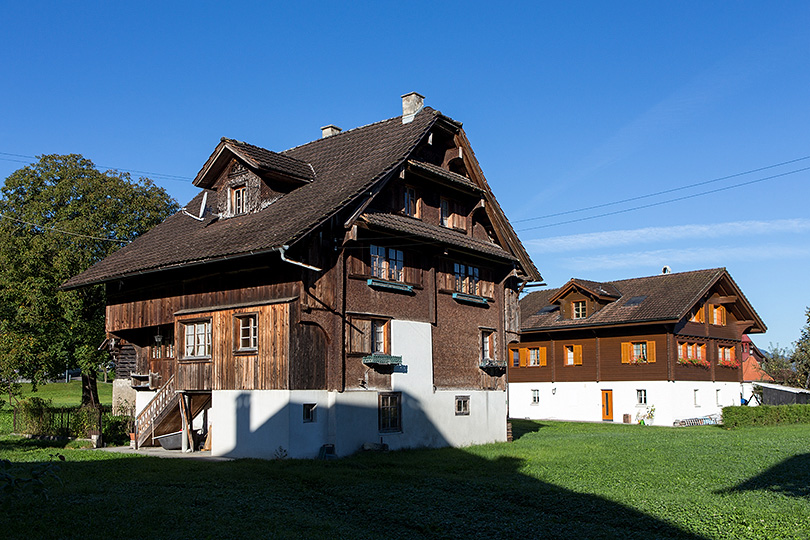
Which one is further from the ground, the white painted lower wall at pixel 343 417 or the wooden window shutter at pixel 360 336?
the wooden window shutter at pixel 360 336

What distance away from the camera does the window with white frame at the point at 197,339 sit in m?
23.8

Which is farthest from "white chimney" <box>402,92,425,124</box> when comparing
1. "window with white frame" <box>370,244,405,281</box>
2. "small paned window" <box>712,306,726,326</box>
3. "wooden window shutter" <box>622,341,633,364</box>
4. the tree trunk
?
"small paned window" <box>712,306,726,326</box>

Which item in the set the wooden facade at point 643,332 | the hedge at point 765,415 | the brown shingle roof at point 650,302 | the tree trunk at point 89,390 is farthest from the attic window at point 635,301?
the tree trunk at point 89,390

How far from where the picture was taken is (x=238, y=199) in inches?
1000

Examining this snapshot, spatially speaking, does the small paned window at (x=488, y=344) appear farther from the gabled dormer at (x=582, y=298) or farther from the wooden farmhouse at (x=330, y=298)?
the gabled dormer at (x=582, y=298)

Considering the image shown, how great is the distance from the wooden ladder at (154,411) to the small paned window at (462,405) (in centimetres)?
956

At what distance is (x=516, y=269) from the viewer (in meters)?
30.5

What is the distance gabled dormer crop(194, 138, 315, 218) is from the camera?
24.2m

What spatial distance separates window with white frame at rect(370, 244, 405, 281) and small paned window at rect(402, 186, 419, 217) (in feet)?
5.53

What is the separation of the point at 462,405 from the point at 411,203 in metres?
7.39

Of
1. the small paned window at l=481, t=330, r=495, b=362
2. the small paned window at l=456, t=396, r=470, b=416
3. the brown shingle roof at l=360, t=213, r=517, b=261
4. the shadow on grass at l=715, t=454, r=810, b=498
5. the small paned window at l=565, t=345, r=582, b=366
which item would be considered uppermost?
the brown shingle roof at l=360, t=213, r=517, b=261

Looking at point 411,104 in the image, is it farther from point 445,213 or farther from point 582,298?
point 582,298

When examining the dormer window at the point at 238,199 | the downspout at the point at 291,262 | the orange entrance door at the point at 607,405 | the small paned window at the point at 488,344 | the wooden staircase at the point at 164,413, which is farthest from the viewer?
the orange entrance door at the point at 607,405

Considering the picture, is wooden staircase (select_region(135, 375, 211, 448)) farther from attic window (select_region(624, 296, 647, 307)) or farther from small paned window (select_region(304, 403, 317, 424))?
attic window (select_region(624, 296, 647, 307))
